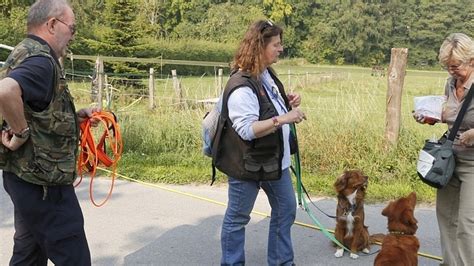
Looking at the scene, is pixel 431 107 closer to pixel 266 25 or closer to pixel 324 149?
pixel 266 25

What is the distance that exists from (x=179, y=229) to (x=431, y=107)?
9.00ft

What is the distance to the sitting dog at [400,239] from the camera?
3189 mm

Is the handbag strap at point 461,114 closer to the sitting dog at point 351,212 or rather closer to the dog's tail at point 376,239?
the sitting dog at point 351,212

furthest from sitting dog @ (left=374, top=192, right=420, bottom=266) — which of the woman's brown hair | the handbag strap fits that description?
the woman's brown hair

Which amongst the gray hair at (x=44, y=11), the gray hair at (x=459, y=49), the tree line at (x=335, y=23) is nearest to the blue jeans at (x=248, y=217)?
the gray hair at (x=459, y=49)

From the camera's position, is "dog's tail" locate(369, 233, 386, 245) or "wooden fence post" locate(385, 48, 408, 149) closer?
"dog's tail" locate(369, 233, 386, 245)

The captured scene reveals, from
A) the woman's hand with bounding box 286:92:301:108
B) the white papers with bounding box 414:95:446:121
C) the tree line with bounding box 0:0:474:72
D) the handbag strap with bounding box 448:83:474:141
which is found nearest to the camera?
the handbag strap with bounding box 448:83:474:141

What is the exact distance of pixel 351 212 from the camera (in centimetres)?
416

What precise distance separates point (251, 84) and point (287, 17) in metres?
75.1

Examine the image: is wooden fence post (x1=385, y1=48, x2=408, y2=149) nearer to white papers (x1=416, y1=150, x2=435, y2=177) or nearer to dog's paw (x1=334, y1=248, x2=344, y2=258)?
dog's paw (x1=334, y1=248, x2=344, y2=258)

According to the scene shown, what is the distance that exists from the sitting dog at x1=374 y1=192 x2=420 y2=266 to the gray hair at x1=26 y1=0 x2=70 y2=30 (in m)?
2.45

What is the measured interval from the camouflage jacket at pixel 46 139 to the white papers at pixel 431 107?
2391 millimetres

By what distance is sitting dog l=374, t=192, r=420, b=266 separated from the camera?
126 inches

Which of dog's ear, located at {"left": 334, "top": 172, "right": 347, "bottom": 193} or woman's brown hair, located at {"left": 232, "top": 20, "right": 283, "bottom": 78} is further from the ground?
woman's brown hair, located at {"left": 232, "top": 20, "right": 283, "bottom": 78}
